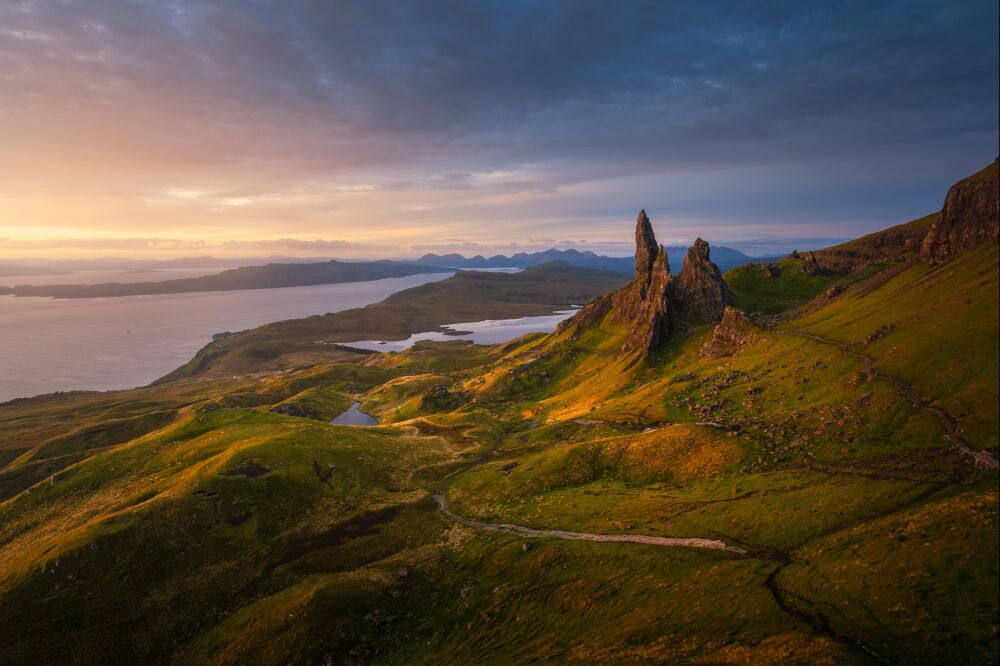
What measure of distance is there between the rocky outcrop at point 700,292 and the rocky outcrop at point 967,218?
69.2 meters

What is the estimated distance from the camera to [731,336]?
135750 mm

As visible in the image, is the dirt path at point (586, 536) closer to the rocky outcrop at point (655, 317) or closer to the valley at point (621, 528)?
the valley at point (621, 528)

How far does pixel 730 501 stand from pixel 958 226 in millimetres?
80849

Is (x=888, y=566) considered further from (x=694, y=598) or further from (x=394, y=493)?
(x=394, y=493)

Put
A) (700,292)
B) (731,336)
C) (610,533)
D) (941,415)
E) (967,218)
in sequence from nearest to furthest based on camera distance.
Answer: (941,415)
(610,533)
(967,218)
(731,336)
(700,292)

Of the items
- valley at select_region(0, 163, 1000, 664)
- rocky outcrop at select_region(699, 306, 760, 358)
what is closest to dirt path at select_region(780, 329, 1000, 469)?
valley at select_region(0, 163, 1000, 664)

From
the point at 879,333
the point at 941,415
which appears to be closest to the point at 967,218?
the point at 879,333

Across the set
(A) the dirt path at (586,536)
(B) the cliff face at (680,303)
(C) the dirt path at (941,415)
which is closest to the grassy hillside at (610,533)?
(A) the dirt path at (586,536)

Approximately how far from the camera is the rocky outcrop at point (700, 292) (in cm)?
17111

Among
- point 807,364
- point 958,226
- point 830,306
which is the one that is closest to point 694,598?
point 807,364

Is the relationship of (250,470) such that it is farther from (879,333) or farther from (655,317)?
(655,317)

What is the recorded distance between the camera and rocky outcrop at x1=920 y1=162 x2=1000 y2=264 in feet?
275

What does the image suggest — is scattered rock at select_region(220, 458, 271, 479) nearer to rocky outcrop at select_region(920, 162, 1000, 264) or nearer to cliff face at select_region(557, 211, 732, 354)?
cliff face at select_region(557, 211, 732, 354)

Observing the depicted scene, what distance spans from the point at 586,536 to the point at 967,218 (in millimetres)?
99107
